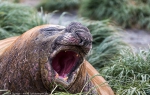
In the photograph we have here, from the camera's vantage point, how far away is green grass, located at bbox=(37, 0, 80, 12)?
12.6 metres

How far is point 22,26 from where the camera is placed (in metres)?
6.09

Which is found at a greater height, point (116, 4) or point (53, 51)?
point (53, 51)

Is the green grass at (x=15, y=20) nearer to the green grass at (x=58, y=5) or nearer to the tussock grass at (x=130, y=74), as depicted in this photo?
the tussock grass at (x=130, y=74)

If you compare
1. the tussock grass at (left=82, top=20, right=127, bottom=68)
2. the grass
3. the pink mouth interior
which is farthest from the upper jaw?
the grass

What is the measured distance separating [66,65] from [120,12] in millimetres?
7362

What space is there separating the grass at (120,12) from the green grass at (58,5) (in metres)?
2.23

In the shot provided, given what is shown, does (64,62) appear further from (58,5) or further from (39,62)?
(58,5)

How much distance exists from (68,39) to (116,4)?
24.5ft

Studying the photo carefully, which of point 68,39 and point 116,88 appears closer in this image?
point 68,39

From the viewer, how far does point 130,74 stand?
4.61m

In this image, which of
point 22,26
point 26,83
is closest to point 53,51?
point 26,83

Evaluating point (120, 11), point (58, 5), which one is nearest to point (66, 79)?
point (120, 11)

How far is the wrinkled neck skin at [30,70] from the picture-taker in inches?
124

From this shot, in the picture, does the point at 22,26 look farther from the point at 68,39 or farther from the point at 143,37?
the point at 143,37
